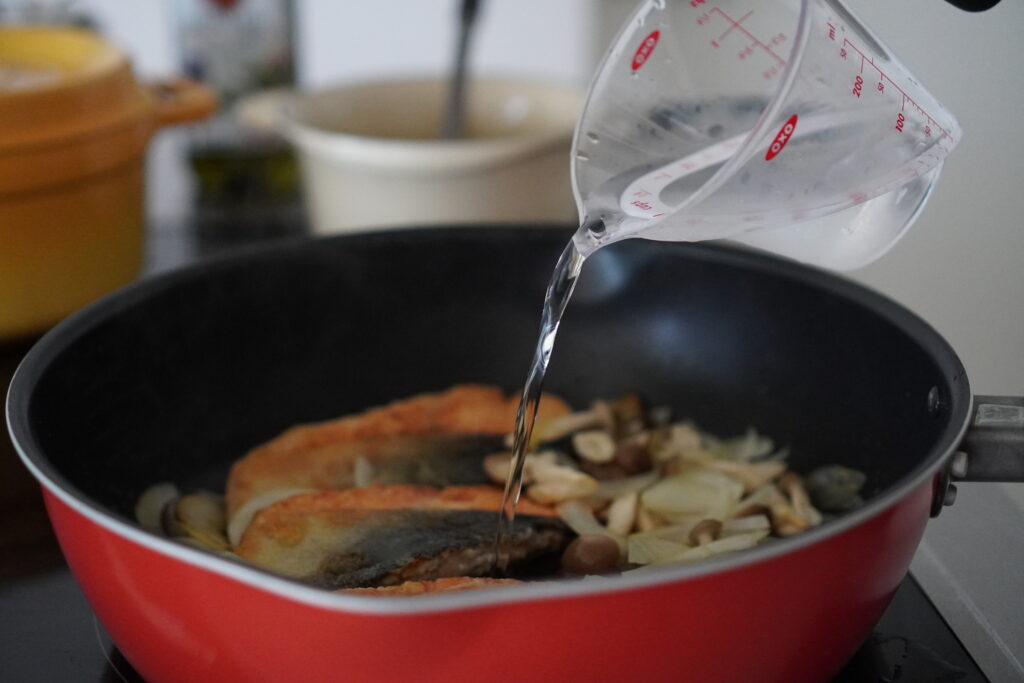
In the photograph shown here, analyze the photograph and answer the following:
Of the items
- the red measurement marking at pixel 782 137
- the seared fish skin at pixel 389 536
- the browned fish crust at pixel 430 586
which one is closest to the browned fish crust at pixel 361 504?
the seared fish skin at pixel 389 536

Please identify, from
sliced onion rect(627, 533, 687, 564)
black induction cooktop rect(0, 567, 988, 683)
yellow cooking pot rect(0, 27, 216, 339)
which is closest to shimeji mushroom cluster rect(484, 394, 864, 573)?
sliced onion rect(627, 533, 687, 564)

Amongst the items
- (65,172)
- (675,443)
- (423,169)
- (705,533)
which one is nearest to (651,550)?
(705,533)

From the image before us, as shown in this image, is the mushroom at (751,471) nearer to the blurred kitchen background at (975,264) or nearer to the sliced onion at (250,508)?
the blurred kitchen background at (975,264)

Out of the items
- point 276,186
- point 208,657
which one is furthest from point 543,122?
point 208,657

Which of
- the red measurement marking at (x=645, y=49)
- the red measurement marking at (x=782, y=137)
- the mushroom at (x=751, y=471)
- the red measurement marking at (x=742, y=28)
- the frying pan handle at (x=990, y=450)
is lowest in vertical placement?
the mushroom at (x=751, y=471)

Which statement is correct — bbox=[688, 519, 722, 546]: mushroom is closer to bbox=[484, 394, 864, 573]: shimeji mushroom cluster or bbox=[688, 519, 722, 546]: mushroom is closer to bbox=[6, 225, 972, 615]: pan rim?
bbox=[484, 394, 864, 573]: shimeji mushroom cluster

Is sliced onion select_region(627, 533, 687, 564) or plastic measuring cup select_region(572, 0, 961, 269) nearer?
plastic measuring cup select_region(572, 0, 961, 269)
